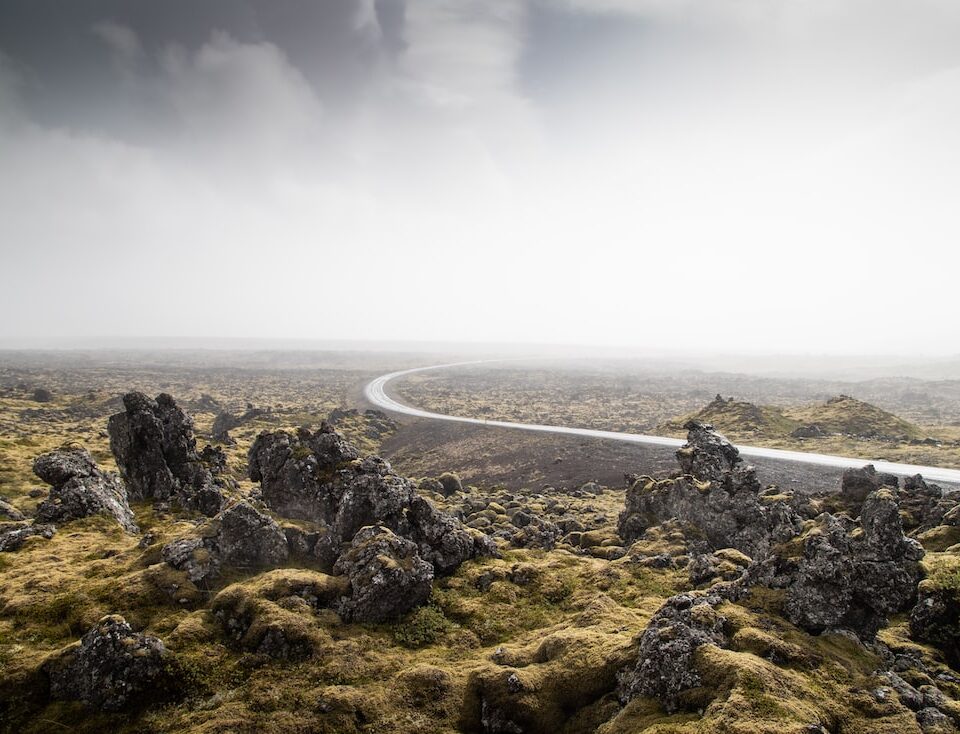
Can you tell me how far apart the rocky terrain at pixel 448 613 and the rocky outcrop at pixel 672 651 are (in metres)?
0.06

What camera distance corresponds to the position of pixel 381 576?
1900cm

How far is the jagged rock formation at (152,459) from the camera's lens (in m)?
31.4

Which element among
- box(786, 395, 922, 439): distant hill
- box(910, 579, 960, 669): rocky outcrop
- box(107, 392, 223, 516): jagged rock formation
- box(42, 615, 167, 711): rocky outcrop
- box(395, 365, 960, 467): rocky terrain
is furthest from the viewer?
box(786, 395, 922, 439): distant hill

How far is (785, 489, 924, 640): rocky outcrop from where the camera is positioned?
15.2 meters

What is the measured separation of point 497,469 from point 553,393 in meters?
91.2

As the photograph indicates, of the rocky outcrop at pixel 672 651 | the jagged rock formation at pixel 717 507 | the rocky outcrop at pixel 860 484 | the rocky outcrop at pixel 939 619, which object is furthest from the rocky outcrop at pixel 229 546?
the rocky outcrop at pixel 860 484

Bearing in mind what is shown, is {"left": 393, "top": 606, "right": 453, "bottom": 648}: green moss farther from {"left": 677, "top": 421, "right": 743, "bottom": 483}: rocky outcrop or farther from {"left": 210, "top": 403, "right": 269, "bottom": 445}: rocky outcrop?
{"left": 210, "top": 403, "right": 269, "bottom": 445}: rocky outcrop

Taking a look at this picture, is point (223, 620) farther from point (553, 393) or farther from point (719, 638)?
point (553, 393)

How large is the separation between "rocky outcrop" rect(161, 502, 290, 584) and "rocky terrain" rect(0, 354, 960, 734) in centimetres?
8

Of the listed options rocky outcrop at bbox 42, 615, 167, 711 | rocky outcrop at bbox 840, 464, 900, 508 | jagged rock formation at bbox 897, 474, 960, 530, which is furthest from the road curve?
rocky outcrop at bbox 42, 615, 167, 711

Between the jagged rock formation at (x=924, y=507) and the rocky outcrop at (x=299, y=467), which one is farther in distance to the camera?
the rocky outcrop at (x=299, y=467)

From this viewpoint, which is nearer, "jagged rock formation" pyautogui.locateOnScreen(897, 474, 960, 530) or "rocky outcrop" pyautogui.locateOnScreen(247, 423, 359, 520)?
"jagged rock formation" pyautogui.locateOnScreen(897, 474, 960, 530)

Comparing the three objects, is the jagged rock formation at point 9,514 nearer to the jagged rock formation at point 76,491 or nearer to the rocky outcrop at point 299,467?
the jagged rock formation at point 76,491

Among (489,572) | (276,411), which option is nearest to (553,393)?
(276,411)
